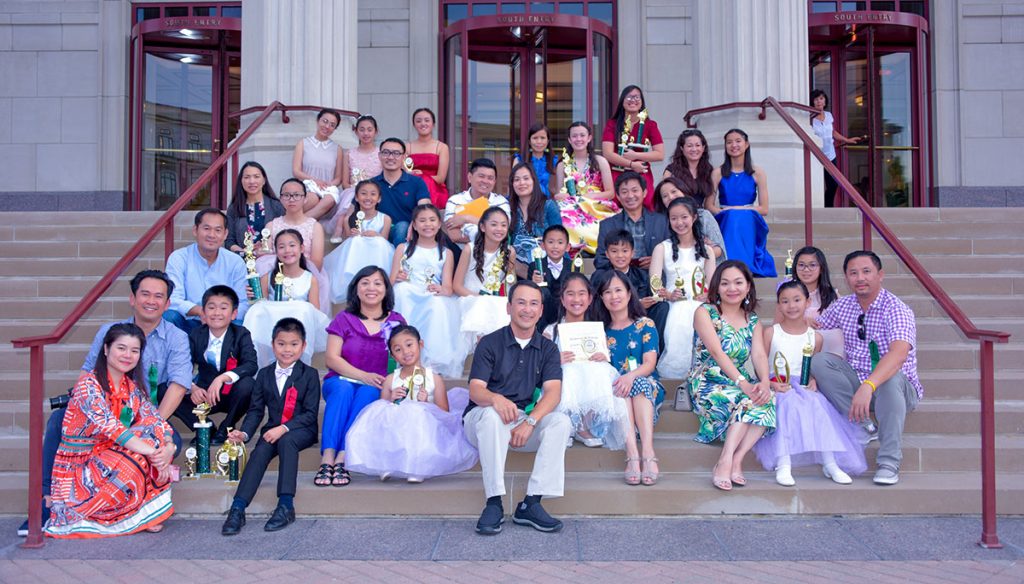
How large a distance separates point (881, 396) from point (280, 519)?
356 centimetres

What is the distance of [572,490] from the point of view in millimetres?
5215

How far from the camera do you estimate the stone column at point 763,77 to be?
31.8 ft

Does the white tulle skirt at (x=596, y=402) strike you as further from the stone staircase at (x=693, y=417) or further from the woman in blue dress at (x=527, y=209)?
the woman in blue dress at (x=527, y=209)

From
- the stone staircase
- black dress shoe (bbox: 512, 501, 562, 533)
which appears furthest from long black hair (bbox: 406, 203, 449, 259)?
black dress shoe (bbox: 512, 501, 562, 533)

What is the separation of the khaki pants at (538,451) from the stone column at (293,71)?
221 inches

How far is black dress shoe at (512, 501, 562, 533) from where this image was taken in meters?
4.90

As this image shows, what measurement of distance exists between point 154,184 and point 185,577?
1104 centimetres

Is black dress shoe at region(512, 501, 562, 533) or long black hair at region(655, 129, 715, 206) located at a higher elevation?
long black hair at region(655, 129, 715, 206)

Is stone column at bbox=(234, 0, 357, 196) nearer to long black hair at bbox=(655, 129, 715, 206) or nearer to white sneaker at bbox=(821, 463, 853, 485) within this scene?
long black hair at bbox=(655, 129, 715, 206)

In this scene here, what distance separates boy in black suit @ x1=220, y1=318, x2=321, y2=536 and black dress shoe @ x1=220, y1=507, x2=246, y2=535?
49 mm

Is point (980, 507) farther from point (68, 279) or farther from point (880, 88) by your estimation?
point (880, 88)

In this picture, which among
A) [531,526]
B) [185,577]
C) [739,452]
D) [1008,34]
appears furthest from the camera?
[1008,34]

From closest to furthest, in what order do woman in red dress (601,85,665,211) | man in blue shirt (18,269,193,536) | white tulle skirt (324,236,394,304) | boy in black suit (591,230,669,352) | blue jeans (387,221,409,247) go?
1. man in blue shirt (18,269,193,536)
2. boy in black suit (591,230,669,352)
3. white tulle skirt (324,236,394,304)
4. blue jeans (387,221,409,247)
5. woman in red dress (601,85,665,211)

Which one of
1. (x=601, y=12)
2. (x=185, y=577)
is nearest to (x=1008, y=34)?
(x=601, y=12)
